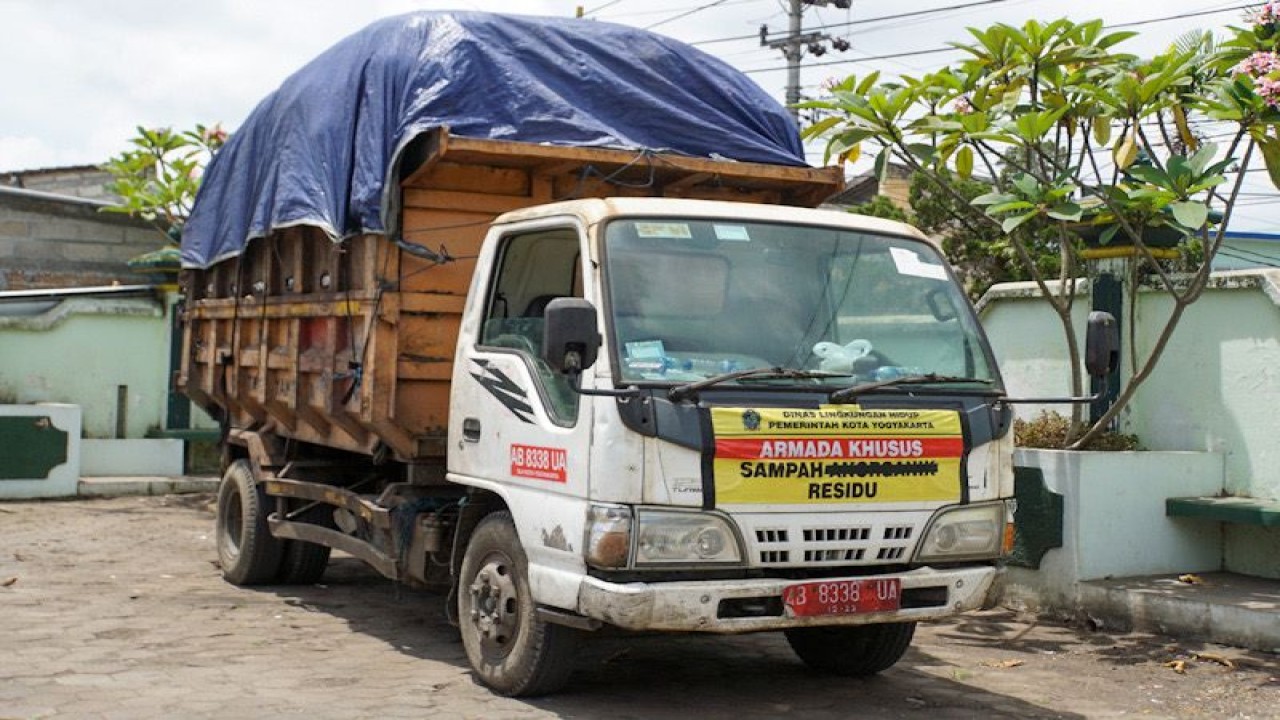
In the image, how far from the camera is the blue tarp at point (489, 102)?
7.32m

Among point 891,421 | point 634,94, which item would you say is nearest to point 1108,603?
point 891,421

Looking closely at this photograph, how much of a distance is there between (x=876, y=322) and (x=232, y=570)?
5.12 meters

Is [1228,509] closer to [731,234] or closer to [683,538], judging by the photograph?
[731,234]

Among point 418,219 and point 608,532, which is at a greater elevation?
point 418,219

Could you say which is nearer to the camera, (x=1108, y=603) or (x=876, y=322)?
(x=876, y=322)

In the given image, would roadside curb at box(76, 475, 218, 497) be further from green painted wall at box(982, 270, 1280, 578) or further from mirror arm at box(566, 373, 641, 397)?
mirror arm at box(566, 373, 641, 397)

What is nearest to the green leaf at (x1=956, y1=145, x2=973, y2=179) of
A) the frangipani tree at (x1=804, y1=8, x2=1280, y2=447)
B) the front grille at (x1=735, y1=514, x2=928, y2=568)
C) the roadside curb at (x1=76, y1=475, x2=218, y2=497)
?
the frangipani tree at (x1=804, y1=8, x2=1280, y2=447)

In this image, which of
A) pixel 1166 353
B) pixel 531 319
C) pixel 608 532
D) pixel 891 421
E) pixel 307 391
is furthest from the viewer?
pixel 1166 353

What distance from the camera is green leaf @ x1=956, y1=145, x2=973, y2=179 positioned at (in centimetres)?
850

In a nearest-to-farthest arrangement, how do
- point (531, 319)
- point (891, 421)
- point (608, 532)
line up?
point (608, 532) < point (891, 421) < point (531, 319)

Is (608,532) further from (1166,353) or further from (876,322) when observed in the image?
(1166,353)

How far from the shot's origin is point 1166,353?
30.5 ft

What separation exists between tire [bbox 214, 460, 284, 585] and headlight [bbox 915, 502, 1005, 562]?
15.6ft

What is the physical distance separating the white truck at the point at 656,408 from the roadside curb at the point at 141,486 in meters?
7.19
